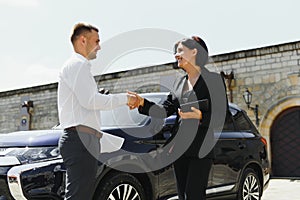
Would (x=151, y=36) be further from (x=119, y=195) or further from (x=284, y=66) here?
(x=284, y=66)

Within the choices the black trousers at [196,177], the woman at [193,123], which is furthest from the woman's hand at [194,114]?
the black trousers at [196,177]

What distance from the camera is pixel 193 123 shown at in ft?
9.81

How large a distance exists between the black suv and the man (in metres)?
0.95

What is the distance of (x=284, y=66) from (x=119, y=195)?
10465 mm

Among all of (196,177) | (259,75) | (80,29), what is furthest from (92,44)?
(259,75)

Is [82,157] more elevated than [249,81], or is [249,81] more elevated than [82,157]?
[249,81]

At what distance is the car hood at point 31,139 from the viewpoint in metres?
3.72

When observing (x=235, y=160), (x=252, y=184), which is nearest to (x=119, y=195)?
(x=235, y=160)

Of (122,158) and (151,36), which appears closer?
(151,36)

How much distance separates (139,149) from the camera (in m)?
3.99

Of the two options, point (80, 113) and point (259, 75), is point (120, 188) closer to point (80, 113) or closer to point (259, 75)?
point (80, 113)

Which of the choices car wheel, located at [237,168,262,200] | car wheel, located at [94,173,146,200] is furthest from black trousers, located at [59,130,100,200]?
car wheel, located at [237,168,262,200]

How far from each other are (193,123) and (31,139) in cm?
164

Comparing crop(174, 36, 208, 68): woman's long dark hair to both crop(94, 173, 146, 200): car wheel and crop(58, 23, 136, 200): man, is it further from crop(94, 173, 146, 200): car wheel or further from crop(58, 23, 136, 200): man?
crop(94, 173, 146, 200): car wheel
